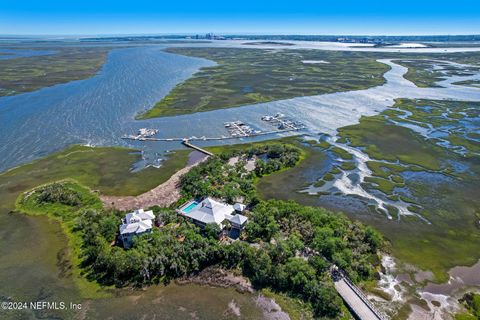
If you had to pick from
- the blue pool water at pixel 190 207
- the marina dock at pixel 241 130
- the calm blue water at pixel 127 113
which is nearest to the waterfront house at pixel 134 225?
the blue pool water at pixel 190 207

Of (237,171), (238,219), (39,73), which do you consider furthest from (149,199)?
(39,73)

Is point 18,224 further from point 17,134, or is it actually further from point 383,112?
point 383,112

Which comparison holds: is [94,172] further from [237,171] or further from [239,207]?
[239,207]

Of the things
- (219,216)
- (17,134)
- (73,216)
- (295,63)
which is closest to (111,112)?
(17,134)

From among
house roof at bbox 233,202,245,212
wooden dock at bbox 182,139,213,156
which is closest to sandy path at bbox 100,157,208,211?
house roof at bbox 233,202,245,212

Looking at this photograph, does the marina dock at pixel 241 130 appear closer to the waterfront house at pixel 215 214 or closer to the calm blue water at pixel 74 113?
the calm blue water at pixel 74 113

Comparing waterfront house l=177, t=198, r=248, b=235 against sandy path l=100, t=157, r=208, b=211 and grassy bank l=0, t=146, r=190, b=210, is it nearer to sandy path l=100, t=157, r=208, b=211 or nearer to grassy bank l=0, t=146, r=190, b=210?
sandy path l=100, t=157, r=208, b=211
